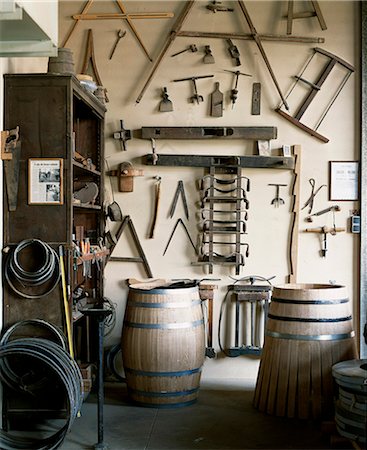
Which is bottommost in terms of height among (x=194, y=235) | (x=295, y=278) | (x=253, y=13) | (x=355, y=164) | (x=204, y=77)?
(x=295, y=278)

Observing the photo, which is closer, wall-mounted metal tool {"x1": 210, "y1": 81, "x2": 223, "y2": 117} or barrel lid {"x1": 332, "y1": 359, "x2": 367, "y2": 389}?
barrel lid {"x1": 332, "y1": 359, "x2": 367, "y2": 389}

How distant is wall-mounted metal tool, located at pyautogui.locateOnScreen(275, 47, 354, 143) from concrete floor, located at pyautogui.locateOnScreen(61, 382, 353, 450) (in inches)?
89.7

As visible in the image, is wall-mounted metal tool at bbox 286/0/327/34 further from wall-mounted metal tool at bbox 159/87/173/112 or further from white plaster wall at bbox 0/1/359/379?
wall-mounted metal tool at bbox 159/87/173/112

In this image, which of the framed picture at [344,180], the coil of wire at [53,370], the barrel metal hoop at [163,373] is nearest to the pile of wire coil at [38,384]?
the coil of wire at [53,370]

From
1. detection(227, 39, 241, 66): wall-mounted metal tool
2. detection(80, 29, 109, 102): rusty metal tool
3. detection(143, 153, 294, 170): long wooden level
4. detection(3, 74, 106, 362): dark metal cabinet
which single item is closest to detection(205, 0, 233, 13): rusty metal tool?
detection(227, 39, 241, 66): wall-mounted metal tool

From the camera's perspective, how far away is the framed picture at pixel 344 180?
218 inches

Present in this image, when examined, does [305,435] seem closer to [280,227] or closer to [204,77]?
[280,227]

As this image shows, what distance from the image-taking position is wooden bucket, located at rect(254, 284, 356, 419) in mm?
4312

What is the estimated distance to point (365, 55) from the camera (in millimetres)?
5477

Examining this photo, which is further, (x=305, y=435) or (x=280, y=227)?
(x=280, y=227)

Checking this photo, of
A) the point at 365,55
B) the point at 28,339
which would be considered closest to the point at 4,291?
the point at 28,339

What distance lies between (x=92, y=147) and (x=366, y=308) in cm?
266

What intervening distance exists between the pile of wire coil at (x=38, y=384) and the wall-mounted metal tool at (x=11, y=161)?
0.85 meters

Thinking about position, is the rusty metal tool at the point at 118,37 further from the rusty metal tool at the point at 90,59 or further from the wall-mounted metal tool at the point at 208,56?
the wall-mounted metal tool at the point at 208,56
